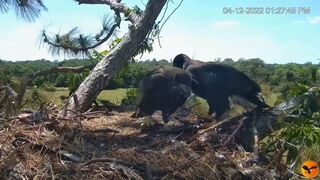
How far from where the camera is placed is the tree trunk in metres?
5.27

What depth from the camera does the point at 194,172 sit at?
355 centimetres

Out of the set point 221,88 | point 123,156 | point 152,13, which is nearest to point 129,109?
point 152,13

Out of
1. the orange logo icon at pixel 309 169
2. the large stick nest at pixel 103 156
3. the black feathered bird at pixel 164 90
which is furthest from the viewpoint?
the black feathered bird at pixel 164 90

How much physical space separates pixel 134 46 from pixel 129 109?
1.19 m

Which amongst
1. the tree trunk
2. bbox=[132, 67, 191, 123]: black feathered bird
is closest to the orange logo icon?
bbox=[132, 67, 191, 123]: black feathered bird

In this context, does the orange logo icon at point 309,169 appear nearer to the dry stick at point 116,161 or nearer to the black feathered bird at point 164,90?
the dry stick at point 116,161

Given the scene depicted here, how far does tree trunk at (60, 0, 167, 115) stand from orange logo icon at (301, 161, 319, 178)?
8.35ft

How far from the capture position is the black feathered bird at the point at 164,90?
185 inches

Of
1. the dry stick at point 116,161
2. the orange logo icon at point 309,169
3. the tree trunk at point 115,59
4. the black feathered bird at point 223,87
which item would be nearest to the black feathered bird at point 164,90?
the black feathered bird at point 223,87

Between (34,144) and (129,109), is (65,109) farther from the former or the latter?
(129,109)

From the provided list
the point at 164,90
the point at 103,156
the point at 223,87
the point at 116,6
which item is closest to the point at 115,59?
the point at 164,90

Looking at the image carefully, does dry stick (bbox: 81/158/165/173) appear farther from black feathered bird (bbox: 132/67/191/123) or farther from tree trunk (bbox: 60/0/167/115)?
tree trunk (bbox: 60/0/167/115)

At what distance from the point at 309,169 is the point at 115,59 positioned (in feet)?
8.96

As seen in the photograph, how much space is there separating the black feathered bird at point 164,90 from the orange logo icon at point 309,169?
60.0 inches
